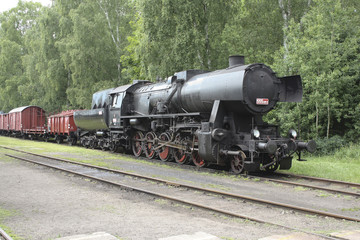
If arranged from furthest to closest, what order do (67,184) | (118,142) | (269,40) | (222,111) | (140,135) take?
(269,40) → (118,142) → (140,135) → (222,111) → (67,184)

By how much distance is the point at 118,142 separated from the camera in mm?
17219

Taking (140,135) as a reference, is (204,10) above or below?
above

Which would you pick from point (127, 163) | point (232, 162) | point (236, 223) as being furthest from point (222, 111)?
point (236, 223)

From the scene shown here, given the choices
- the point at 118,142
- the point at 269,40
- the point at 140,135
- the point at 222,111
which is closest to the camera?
the point at 222,111

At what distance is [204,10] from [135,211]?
56.7 feet

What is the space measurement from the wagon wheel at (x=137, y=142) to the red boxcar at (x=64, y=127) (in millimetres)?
8554

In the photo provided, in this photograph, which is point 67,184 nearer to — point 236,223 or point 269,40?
point 236,223

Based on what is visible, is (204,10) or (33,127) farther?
(33,127)

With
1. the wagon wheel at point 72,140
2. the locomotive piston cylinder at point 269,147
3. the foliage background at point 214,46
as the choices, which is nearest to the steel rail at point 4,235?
the locomotive piston cylinder at point 269,147

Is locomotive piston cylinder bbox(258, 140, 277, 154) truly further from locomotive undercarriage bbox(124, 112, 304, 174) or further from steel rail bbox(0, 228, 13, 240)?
steel rail bbox(0, 228, 13, 240)

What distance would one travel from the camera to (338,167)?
11.6 meters

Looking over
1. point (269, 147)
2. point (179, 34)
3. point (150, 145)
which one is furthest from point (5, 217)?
point (179, 34)

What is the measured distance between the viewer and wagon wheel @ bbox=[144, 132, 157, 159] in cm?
1495

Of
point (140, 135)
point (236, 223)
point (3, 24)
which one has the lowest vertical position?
point (236, 223)
